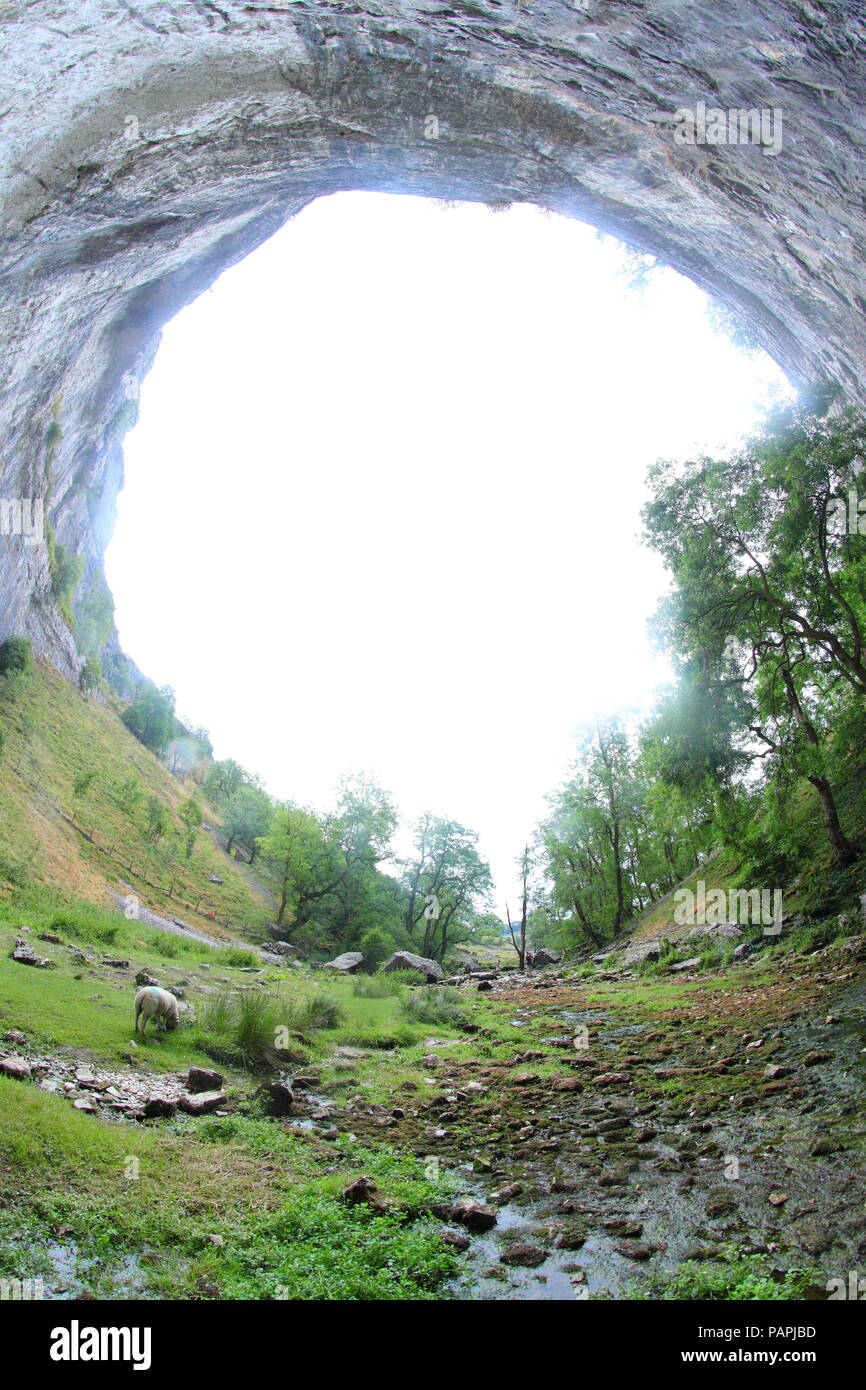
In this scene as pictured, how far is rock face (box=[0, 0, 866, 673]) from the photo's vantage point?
5.02 metres

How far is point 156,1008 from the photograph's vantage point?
10.5 meters

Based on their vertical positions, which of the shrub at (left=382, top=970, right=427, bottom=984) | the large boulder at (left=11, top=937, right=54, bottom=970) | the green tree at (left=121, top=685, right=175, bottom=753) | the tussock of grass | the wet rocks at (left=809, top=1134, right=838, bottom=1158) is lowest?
the shrub at (left=382, top=970, right=427, bottom=984)

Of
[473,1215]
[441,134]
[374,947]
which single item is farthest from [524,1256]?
[374,947]

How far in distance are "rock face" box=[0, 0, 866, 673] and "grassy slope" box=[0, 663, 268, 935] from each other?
62.1 feet

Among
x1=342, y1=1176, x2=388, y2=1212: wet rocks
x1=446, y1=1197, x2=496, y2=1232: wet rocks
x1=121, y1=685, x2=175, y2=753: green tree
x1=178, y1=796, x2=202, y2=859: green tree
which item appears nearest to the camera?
x1=446, y1=1197, x2=496, y2=1232: wet rocks

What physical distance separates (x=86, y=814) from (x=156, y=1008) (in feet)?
82.9

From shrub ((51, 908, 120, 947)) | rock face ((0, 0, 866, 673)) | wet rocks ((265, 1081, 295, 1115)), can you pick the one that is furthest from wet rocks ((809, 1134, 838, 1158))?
shrub ((51, 908, 120, 947))

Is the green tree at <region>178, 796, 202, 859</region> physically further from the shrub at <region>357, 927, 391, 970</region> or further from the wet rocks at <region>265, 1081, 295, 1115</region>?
the wet rocks at <region>265, 1081, 295, 1115</region>

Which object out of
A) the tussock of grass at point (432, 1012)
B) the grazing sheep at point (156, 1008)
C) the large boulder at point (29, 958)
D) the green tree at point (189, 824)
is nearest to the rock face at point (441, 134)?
the grazing sheep at point (156, 1008)

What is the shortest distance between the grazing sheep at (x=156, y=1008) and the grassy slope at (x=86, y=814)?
40.6 ft

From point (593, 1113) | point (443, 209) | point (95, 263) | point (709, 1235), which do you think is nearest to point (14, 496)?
point (95, 263)

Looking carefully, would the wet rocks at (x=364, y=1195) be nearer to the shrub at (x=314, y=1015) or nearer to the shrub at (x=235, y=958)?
the shrub at (x=314, y=1015)

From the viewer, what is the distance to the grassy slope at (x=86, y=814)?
24.8 m
